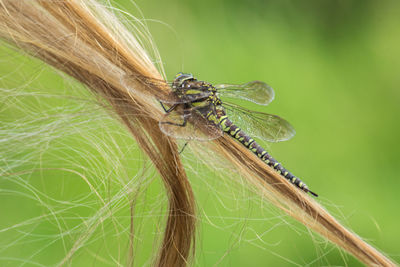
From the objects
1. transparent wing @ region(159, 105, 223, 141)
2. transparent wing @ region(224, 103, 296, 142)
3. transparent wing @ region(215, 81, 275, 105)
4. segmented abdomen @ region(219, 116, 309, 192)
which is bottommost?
transparent wing @ region(159, 105, 223, 141)

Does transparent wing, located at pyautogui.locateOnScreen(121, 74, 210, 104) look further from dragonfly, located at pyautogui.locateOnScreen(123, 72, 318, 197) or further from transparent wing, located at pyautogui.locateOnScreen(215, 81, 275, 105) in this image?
transparent wing, located at pyautogui.locateOnScreen(215, 81, 275, 105)

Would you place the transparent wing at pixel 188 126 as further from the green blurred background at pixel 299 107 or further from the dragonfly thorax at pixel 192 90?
the green blurred background at pixel 299 107

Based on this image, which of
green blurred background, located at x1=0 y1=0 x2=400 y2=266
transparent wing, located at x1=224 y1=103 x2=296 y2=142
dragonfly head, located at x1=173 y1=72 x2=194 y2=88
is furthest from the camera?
green blurred background, located at x1=0 y1=0 x2=400 y2=266

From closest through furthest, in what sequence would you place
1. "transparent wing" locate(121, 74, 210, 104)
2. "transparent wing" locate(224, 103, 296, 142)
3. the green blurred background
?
"transparent wing" locate(121, 74, 210, 104) < "transparent wing" locate(224, 103, 296, 142) < the green blurred background

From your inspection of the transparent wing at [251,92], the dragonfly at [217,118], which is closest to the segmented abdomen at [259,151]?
the dragonfly at [217,118]

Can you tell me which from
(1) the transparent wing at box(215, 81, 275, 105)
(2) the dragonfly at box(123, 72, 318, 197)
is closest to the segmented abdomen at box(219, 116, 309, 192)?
(2) the dragonfly at box(123, 72, 318, 197)

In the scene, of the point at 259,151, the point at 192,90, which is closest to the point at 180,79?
the point at 192,90

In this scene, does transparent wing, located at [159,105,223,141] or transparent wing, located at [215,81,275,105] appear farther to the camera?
transparent wing, located at [215,81,275,105]

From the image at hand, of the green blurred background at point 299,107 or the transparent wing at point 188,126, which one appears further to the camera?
the green blurred background at point 299,107

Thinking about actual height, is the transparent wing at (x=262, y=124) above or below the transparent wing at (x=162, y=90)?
above
